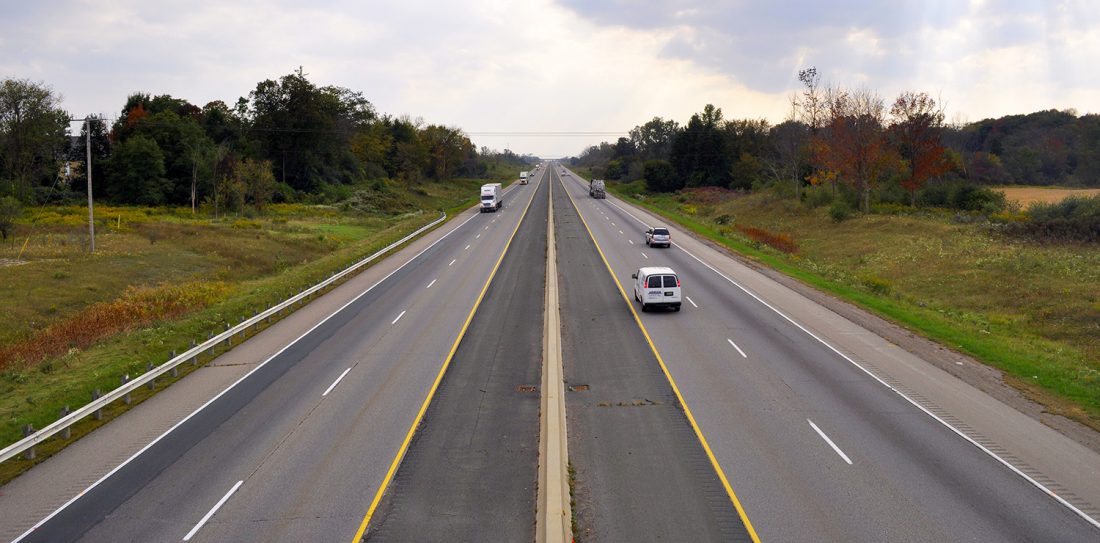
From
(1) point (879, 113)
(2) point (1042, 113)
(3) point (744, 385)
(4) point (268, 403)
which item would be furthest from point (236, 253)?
(2) point (1042, 113)

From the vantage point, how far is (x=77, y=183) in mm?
85188

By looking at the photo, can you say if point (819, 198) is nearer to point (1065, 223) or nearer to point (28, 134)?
point (1065, 223)

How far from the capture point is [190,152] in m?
82.7

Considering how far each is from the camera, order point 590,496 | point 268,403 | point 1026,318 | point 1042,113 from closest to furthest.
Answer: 1. point 590,496
2. point 268,403
3. point 1026,318
4. point 1042,113

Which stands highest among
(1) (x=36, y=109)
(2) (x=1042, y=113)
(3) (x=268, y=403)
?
(2) (x=1042, y=113)

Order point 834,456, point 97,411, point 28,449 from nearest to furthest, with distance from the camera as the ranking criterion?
1. point 834,456
2. point 28,449
3. point 97,411

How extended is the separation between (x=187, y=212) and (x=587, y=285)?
59.3 m

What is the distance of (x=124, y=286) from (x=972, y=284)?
143 feet

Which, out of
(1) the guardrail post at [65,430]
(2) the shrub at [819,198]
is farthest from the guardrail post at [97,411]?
(2) the shrub at [819,198]

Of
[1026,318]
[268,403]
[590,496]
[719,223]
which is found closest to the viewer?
[590,496]

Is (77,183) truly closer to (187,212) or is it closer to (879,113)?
(187,212)

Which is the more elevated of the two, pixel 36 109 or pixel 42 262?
pixel 36 109

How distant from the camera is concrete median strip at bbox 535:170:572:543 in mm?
11312

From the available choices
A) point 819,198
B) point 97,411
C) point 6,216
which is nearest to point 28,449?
point 97,411
